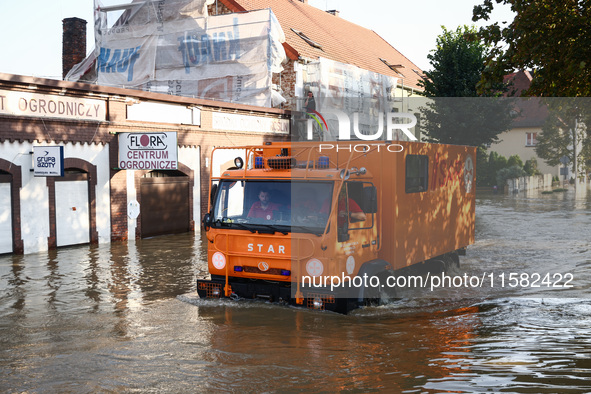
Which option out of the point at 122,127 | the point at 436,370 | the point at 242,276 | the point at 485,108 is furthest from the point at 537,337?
the point at 485,108

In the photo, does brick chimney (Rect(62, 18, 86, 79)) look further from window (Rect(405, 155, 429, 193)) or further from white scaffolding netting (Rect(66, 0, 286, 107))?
window (Rect(405, 155, 429, 193))

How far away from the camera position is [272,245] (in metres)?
9.77

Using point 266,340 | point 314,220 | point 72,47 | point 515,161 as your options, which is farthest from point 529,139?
point 266,340

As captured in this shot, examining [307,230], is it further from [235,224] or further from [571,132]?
[571,132]

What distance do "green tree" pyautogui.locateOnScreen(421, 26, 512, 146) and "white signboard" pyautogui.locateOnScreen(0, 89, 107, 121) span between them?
19.0m

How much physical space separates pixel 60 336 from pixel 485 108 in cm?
2775

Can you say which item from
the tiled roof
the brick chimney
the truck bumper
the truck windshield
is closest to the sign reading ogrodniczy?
the truck windshield

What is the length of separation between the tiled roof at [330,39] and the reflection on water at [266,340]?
21.7 m

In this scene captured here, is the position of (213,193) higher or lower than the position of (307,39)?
lower

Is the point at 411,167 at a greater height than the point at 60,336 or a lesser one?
greater

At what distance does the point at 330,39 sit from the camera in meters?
40.0

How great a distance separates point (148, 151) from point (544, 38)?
491 inches

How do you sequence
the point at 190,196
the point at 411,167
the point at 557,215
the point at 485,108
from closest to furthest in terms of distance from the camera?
the point at 411,167
the point at 190,196
the point at 557,215
the point at 485,108

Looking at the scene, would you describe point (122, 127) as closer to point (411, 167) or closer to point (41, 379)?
point (411, 167)
